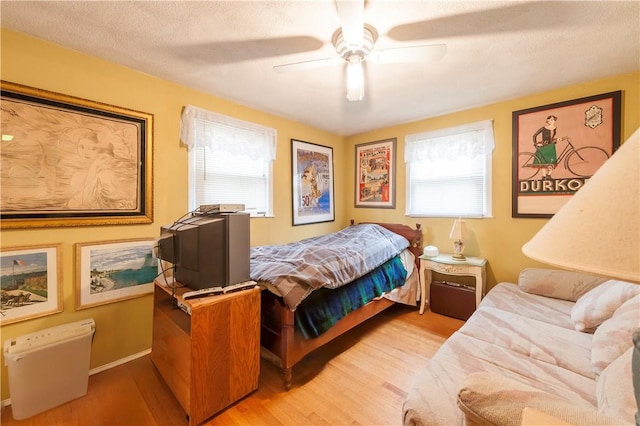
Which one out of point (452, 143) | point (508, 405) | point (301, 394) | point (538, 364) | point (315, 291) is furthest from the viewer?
point (452, 143)

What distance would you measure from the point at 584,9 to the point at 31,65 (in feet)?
11.0

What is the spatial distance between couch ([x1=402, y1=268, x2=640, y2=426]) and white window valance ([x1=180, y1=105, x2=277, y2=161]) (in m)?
2.46

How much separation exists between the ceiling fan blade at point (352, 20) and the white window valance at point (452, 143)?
2.03 meters

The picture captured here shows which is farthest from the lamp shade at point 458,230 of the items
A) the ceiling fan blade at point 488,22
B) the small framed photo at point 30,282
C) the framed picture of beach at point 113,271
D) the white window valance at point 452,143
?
the small framed photo at point 30,282

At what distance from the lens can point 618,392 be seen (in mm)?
881

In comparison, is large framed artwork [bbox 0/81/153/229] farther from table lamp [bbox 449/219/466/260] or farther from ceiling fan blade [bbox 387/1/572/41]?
table lamp [bbox 449/219/466/260]

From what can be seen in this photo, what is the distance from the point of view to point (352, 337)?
7.96ft

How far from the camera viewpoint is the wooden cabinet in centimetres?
143

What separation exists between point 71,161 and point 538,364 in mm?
3153

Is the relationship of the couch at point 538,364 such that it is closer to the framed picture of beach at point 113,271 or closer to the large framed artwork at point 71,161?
the framed picture of beach at point 113,271

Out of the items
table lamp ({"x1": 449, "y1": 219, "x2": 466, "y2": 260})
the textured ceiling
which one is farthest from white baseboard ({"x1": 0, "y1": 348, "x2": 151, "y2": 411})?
table lamp ({"x1": 449, "y1": 219, "x2": 466, "y2": 260})

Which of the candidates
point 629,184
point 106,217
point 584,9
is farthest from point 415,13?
point 106,217

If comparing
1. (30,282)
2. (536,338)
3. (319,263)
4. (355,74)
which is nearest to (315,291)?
(319,263)

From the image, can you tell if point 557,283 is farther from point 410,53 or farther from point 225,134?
point 225,134
